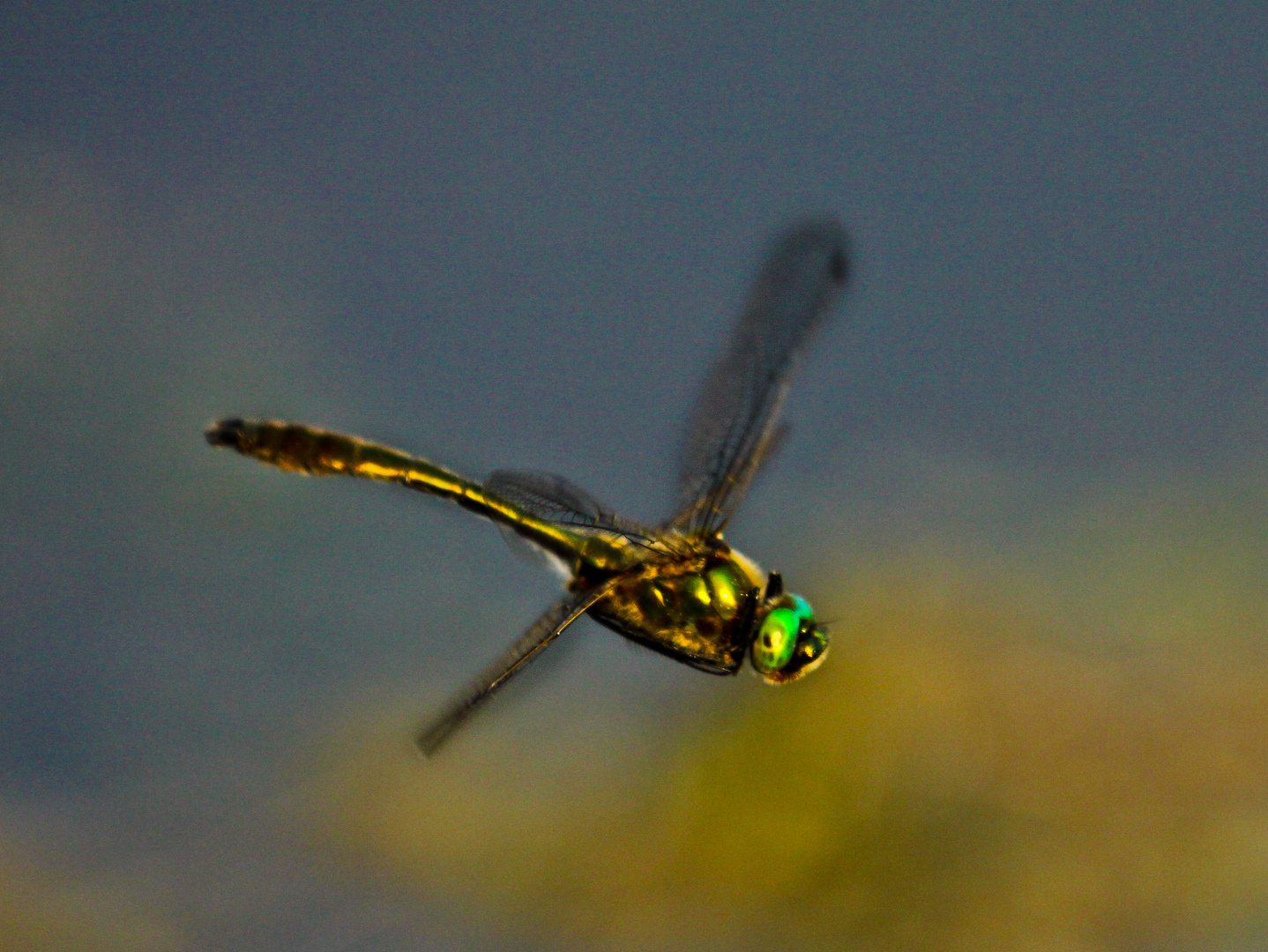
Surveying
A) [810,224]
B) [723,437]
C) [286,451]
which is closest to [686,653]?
[723,437]

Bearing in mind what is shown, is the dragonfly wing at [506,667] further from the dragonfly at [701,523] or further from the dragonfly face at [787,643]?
the dragonfly face at [787,643]

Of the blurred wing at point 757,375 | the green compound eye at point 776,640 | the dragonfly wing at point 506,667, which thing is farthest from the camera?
the blurred wing at point 757,375

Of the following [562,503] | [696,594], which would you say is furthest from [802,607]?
[562,503]

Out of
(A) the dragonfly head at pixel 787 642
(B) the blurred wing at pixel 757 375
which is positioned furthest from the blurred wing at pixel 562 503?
(A) the dragonfly head at pixel 787 642

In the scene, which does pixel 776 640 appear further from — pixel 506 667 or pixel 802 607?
pixel 506 667

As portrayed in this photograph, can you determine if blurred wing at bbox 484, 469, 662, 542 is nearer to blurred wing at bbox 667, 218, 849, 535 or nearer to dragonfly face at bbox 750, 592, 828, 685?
blurred wing at bbox 667, 218, 849, 535

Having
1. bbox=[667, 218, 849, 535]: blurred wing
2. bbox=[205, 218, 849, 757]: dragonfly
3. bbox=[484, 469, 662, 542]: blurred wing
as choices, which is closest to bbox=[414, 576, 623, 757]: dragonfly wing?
bbox=[205, 218, 849, 757]: dragonfly
